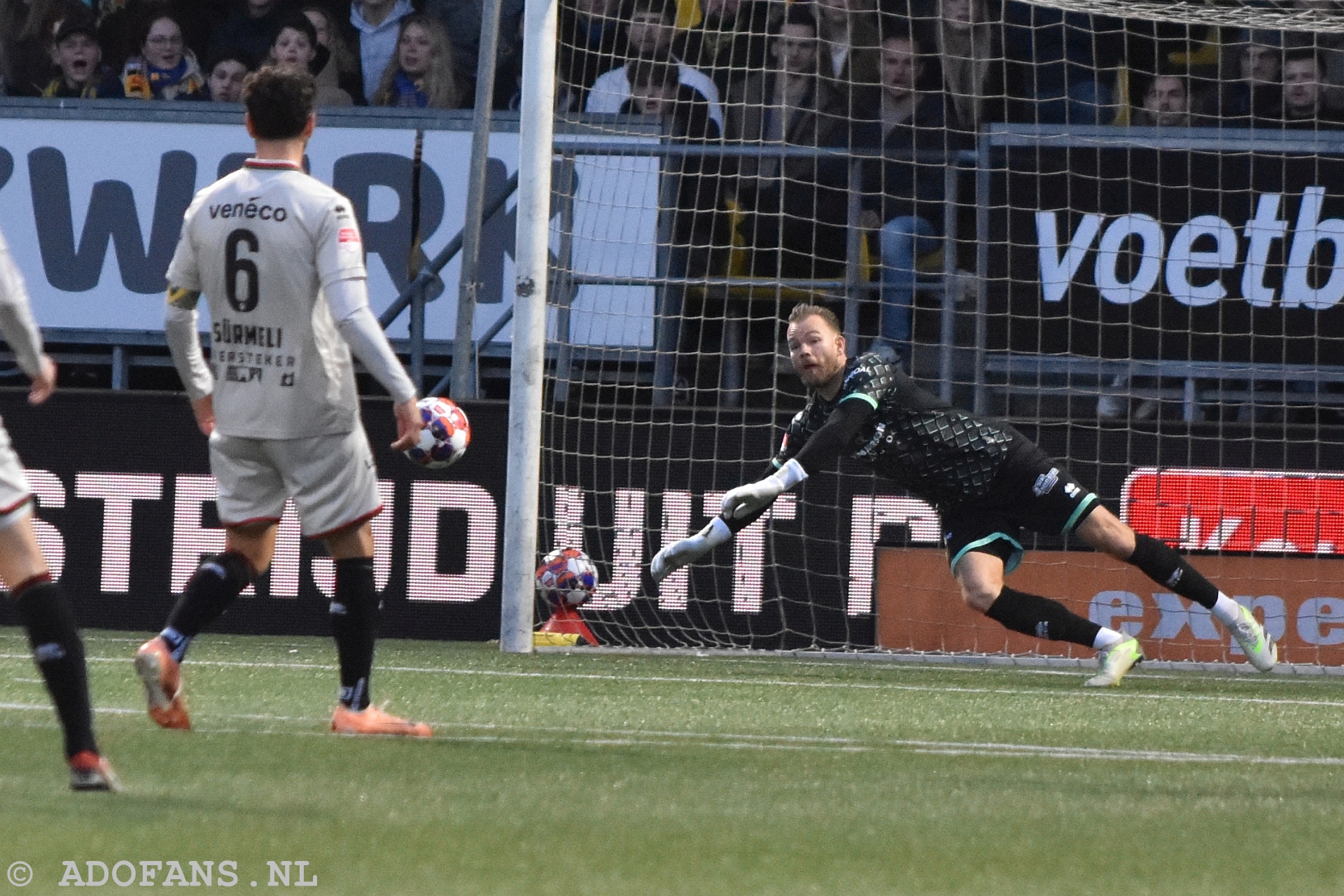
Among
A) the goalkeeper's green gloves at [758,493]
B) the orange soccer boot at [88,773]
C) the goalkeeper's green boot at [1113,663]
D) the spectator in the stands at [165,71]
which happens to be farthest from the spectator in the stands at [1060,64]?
the orange soccer boot at [88,773]

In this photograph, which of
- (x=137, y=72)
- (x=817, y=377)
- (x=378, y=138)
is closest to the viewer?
(x=817, y=377)

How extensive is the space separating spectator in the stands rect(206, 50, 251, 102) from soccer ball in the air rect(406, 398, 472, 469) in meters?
4.90

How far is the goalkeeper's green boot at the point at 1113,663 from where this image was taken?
7891 millimetres

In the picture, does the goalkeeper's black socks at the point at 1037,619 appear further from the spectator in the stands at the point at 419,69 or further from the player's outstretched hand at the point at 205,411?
the spectator in the stands at the point at 419,69

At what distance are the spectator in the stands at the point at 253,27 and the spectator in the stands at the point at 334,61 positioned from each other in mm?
200

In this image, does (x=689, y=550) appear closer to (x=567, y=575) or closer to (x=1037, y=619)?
(x=1037, y=619)

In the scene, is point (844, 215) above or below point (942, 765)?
above

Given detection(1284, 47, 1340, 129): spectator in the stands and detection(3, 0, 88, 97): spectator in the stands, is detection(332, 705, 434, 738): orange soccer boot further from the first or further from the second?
detection(3, 0, 88, 97): spectator in the stands

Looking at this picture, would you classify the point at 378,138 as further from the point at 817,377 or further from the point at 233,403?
the point at 233,403

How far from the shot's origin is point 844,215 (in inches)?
406

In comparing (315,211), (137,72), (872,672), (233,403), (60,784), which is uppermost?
(137,72)

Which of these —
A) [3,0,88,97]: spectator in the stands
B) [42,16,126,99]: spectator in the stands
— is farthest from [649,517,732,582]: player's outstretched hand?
[3,0,88,97]: spectator in the stands

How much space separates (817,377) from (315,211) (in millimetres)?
3081

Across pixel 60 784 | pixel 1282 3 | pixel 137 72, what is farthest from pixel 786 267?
pixel 60 784
